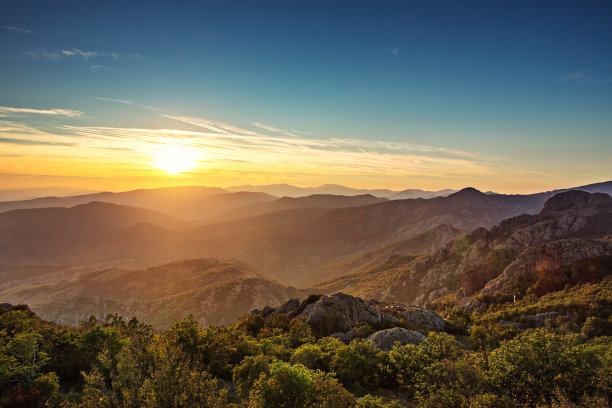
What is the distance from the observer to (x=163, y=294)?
129 m

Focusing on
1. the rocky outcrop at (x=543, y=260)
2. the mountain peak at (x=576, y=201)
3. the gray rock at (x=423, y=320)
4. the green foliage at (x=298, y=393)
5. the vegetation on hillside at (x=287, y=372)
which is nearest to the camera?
the vegetation on hillside at (x=287, y=372)

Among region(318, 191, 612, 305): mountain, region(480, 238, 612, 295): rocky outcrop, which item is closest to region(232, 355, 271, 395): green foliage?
region(318, 191, 612, 305): mountain

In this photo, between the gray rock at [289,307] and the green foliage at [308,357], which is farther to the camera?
the gray rock at [289,307]

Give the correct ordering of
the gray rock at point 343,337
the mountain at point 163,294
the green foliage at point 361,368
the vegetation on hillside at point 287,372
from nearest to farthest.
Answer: the vegetation on hillside at point 287,372 → the green foliage at point 361,368 → the gray rock at point 343,337 → the mountain at point 163,294

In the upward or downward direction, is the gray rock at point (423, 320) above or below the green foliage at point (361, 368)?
below

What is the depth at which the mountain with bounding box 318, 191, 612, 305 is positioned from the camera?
66.4 meters

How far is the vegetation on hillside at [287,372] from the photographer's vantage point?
44.1ft

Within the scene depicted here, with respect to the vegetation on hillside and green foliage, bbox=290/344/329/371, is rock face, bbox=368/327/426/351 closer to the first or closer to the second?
the vegetation on hillside

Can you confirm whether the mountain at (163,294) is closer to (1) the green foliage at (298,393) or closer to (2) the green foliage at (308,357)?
(2) the green foliage at (308,357)

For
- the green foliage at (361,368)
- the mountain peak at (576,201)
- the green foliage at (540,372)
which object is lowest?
the green foliage at (361,368)

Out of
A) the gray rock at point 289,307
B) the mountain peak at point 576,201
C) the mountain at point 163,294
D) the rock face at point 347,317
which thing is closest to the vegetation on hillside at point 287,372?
the rock face at point 347,317

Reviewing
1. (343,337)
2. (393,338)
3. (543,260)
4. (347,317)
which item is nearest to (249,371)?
(393,338)

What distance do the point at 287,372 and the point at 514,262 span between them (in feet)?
277

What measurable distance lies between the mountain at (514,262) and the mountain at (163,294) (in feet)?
139
